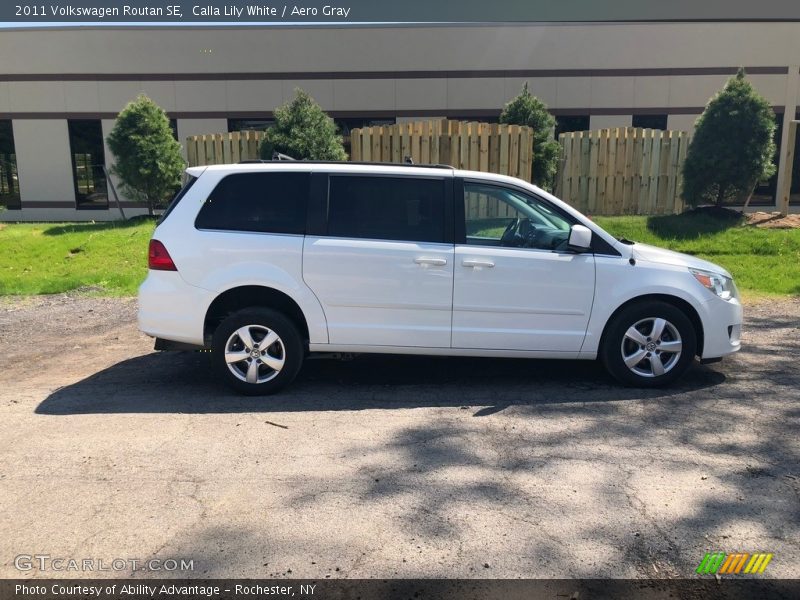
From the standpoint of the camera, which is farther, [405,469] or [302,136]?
[302,136]

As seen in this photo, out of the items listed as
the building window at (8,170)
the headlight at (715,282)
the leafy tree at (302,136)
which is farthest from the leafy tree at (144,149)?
the headlight at (715,282)

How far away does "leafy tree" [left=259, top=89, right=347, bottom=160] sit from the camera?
1265cm

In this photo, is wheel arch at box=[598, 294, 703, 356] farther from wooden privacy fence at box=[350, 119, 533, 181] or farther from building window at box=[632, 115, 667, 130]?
building window at box=[632, 115, 667, 130]

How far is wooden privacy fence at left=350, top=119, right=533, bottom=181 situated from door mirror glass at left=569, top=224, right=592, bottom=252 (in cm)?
809

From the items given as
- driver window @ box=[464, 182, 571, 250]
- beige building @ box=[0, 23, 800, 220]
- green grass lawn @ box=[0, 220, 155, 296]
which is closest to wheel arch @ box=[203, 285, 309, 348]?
driver window @ box=[464, 182, 571, 250]

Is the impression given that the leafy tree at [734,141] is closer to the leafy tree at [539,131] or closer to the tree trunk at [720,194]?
the tree trunk at [720,194]

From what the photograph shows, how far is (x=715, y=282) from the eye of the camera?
225 inches

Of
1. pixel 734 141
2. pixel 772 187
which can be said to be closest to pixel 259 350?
pixel 734 141

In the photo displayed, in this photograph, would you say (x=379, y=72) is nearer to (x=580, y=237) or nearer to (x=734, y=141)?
(x=734, y=141)

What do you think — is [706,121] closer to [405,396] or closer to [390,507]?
[405,396]

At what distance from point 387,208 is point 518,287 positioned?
4.13 ft

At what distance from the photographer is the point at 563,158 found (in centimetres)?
1477

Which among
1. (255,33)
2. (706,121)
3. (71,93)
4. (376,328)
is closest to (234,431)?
(376,328)

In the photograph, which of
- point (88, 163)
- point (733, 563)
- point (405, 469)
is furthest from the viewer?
point (88, 163)
